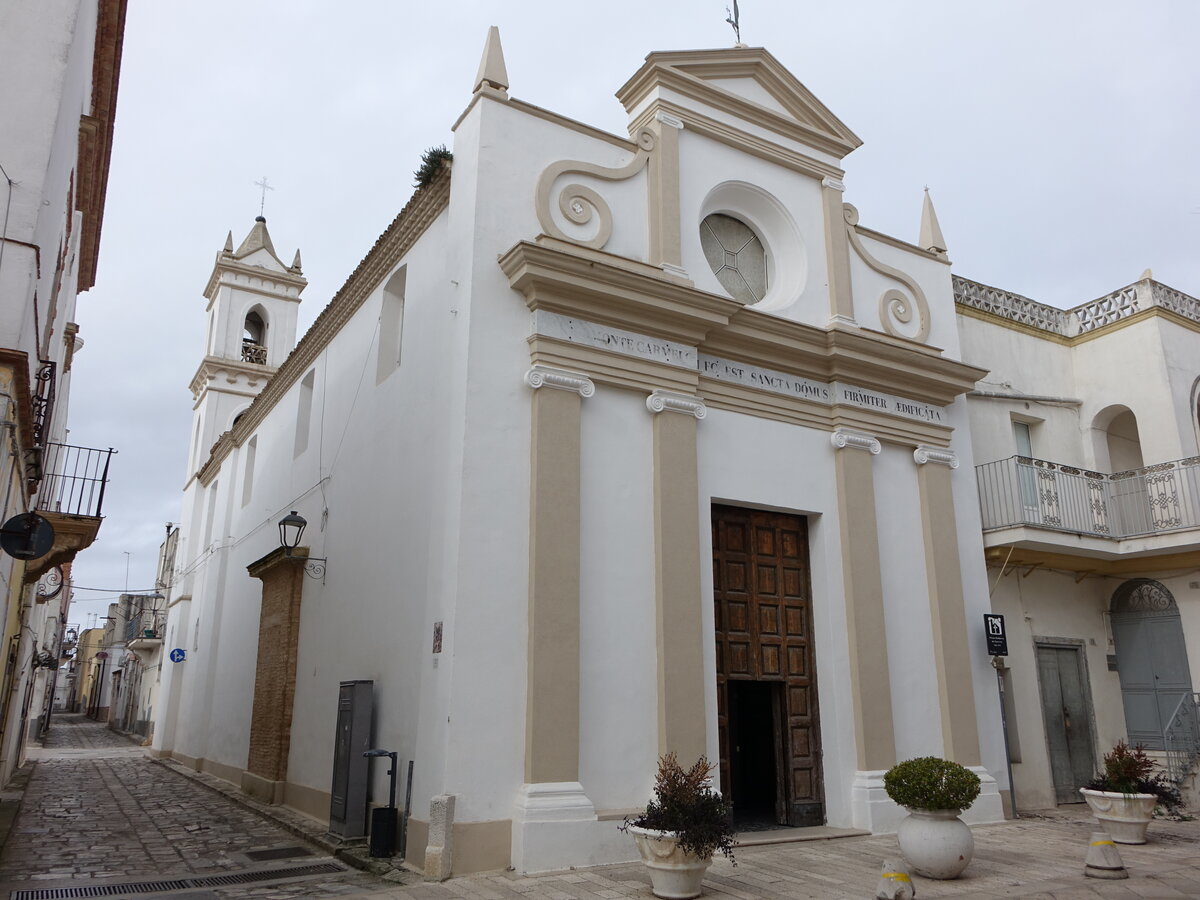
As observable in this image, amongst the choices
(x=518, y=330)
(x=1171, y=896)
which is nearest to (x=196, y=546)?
(x=518, y=330)

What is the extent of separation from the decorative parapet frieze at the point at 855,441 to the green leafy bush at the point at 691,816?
5699 millimetres

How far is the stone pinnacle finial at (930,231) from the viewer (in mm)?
14414

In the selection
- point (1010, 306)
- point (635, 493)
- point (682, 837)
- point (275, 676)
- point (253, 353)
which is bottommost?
point (682, 837)

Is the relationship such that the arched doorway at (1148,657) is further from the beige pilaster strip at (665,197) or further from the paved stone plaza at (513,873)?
the beige pilaster strip at (665,197)

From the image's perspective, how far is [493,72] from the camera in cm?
1030

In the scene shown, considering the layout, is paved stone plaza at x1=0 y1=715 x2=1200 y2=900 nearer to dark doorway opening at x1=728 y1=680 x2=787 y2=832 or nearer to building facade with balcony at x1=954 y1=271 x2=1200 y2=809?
building facade with balcony at x1=954 y1=271 x2=1200 y2=809

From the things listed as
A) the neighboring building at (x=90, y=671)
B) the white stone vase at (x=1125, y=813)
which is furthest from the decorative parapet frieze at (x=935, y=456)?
the neighboring building at (x=90, y=671)

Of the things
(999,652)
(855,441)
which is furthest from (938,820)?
(855,441)

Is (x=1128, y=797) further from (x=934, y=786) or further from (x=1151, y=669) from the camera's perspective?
(x=1151, y=669)

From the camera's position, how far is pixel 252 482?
20.2 metres

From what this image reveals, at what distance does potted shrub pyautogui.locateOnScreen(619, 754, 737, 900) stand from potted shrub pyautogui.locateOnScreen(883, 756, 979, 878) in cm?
186

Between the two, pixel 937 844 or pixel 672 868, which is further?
pixel 937 844

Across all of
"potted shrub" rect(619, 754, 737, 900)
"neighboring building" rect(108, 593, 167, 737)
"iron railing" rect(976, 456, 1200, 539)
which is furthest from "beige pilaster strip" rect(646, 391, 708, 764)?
"neighboring building" rect(108, 593, 167, 737)

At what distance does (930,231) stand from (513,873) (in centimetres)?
1152
